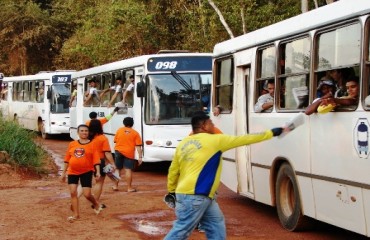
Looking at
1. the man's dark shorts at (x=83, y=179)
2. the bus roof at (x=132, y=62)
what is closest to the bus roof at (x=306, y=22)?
the man's dark shorts at (x=83, y=179)

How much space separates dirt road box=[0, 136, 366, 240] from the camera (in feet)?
33.3

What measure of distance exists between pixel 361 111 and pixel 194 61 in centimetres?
1029

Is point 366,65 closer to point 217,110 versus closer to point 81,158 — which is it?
point 81,158

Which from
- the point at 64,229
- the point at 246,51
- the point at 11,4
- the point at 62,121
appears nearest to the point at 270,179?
the point at 246,51

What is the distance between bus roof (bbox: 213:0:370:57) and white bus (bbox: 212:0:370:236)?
0.04ft

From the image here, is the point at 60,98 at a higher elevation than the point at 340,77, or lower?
higher

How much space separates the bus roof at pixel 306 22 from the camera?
8031 millimetres

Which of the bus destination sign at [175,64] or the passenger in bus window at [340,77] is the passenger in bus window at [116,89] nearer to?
the bus destination sign at [175,64]

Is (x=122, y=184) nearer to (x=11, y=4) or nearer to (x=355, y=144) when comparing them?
(x=355, y=144)

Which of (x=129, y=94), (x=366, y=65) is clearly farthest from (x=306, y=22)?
(x=129, y=94)

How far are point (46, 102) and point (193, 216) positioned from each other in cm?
2572

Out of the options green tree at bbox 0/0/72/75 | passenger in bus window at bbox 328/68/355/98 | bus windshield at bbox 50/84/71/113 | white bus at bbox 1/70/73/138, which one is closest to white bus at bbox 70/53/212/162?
passenger in bus window at bbox 328/68/355/98

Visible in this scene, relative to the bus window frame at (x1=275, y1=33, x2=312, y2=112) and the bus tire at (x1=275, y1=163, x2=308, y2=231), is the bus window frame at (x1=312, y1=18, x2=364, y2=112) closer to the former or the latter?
the bus window frame at (x1=275, y1=33, x2=312, y2=112)

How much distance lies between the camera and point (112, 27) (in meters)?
34.5
